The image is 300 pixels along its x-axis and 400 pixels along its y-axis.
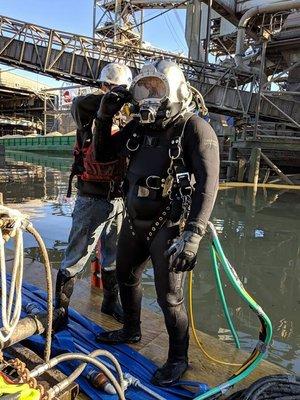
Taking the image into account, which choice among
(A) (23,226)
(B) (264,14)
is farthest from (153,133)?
(B) (264,14)

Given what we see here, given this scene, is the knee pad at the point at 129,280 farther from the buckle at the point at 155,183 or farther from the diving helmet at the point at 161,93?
the diving helmet at the point at 161,93

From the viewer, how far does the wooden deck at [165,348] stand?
7.50 ft

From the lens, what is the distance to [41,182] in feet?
43.2

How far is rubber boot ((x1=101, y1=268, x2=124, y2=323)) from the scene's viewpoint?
2.93 meters

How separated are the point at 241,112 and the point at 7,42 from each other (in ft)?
33.5

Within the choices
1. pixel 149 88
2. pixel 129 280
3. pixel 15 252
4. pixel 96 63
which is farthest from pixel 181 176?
pixel 96 63

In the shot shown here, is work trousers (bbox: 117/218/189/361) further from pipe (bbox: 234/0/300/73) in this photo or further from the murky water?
pipe (bbox: 234/0/300/73)

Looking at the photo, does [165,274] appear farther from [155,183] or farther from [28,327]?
[28,327]

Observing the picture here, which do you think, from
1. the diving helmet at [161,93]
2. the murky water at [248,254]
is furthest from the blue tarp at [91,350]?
the diving helmet at [161,93]

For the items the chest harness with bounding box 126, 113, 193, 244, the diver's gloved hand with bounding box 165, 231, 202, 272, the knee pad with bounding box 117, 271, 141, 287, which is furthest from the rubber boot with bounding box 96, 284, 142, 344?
the diver's gloved hand with bounding box 165, 231, 202, 272

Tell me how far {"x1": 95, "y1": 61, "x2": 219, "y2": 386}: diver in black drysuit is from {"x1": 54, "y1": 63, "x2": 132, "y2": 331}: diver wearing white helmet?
10.8 inches

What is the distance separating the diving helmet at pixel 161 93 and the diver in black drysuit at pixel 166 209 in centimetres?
9

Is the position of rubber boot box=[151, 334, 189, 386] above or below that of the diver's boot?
below

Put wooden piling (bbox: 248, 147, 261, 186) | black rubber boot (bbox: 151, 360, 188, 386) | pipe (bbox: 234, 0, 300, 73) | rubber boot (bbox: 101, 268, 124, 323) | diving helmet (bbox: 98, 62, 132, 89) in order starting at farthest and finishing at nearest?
pipe (bbox: 234, 0, 300, 73)
wooden piling (bbox: 248, 147, 261, 186)
rubber boot (bbox: 101, 268, 124, 323)
diving helmet (bbox: 98, 62, 132, 89)
black rubber boot (bbox: 151, 360, 188, 386)
